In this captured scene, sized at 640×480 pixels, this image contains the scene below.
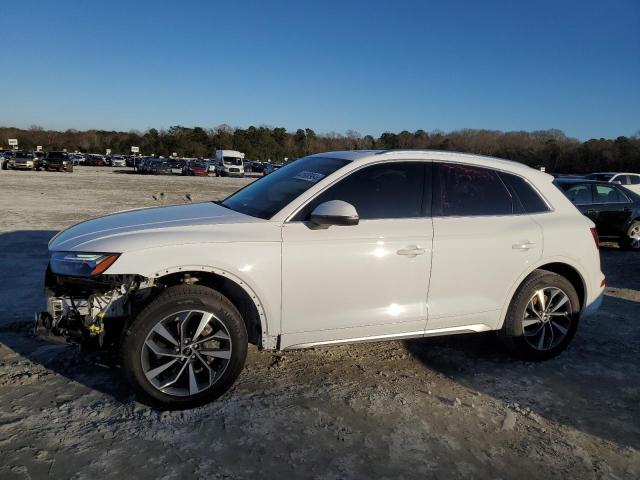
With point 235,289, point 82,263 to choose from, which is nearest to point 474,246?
point 235,289

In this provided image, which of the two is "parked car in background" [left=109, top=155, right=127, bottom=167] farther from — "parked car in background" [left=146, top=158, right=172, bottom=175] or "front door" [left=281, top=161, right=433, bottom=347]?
"front door" [left=281, top=161, right=433, bottom=347]

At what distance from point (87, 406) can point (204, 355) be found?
865 mm

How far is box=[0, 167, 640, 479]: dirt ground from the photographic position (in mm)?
2811

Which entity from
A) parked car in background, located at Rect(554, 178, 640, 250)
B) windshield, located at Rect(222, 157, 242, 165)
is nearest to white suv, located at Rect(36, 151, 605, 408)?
parked car in background, located at Rect(554, 178, 640, 250)

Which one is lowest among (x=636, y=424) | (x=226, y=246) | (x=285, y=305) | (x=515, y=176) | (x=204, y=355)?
(x=636, y=424)

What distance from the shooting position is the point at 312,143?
374ft

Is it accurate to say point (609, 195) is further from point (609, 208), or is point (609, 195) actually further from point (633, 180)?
point (633, 180)

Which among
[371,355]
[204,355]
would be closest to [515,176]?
[371,355]

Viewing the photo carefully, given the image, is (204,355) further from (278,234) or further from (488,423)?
(488,423)

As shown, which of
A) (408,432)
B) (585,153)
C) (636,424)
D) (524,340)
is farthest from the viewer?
(585,153)

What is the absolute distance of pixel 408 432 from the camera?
3.18 meters

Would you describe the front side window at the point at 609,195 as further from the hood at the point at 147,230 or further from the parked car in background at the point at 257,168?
the parked car in background at the point at 257,168

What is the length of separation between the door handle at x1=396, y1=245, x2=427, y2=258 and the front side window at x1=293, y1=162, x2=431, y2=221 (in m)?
0.26

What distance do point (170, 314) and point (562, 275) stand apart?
11.5ft
